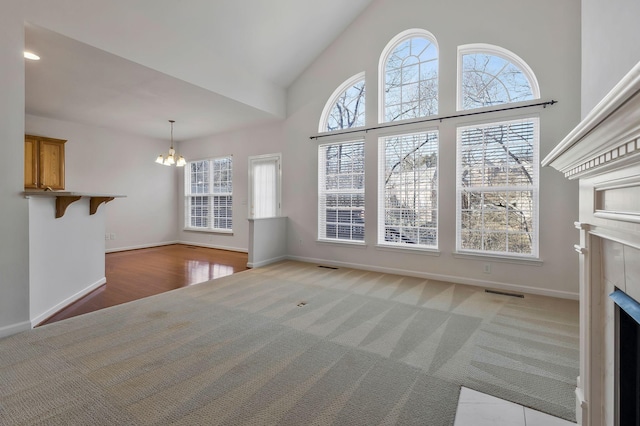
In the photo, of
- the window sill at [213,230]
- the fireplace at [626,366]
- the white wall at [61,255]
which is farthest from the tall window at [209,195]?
the fireplace at [626,366]

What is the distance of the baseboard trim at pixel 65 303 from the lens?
2.82m

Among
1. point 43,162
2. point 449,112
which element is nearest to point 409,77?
point 449,112

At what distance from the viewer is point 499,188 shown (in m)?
3.95

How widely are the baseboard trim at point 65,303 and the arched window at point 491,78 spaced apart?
5.47 m

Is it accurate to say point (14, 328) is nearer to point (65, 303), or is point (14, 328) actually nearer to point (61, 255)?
point (65, 303)

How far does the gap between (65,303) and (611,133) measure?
451cm

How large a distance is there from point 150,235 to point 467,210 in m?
7.07

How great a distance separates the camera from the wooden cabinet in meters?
4.88

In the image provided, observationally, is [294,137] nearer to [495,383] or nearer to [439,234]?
[439,234]

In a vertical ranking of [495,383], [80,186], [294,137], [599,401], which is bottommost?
[495,383]

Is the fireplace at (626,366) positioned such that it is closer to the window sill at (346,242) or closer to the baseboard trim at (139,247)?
the window sill at (346,242)

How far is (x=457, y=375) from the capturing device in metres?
2.00

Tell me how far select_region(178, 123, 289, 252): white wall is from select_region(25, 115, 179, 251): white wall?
0.77m

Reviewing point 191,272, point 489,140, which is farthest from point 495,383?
point 191,272
